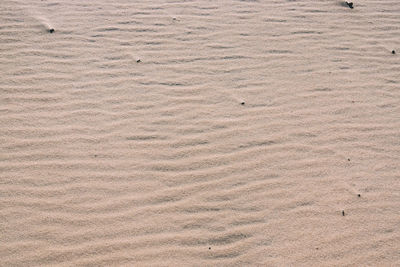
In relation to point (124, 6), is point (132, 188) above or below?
below

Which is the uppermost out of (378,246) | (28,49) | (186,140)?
(28,49)

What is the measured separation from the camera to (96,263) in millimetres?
2674

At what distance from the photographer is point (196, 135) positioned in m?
3.60

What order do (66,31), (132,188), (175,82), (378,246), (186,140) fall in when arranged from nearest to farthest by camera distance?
(378,246) → (132,188) → (186,140) → (175,82) → (66,31)

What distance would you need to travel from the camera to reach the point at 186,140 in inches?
139

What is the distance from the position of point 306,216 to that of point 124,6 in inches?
137

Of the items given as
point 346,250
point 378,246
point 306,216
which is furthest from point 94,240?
point 378,246

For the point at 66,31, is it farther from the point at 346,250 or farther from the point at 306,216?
the point at 346,250

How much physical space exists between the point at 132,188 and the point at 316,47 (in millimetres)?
2772

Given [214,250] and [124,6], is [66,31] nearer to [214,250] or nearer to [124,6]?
[124,6]

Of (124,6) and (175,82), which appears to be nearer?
(175,82)

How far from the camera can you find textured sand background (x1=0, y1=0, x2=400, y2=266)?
9.32 feet

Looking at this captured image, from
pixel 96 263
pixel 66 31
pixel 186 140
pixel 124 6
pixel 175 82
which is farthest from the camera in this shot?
pixel 124 6

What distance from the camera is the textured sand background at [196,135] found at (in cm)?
284
